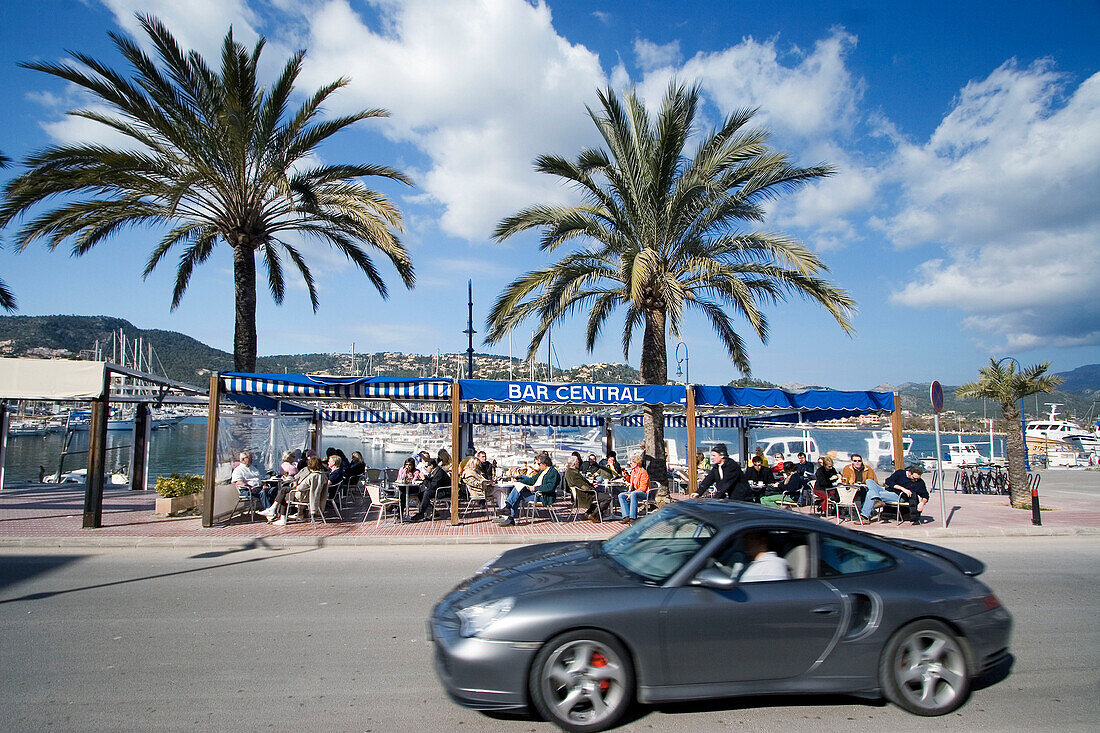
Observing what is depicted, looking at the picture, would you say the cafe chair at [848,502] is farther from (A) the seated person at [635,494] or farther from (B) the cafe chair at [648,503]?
(A) the seated person at [635,494]

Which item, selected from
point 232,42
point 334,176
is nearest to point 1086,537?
point 334,176

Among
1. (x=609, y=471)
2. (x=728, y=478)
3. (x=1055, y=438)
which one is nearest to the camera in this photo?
(x=728, y=478)

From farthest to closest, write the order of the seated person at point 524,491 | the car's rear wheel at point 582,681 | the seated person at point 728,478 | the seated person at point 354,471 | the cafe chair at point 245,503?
the seated person at point 354,471, the cafe chair at point 245,503, the seated person at point 524,491, the seated person at point 728,478, the car's rear wheel at point 582,681

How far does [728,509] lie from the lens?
16.6ft

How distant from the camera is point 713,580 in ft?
13.7

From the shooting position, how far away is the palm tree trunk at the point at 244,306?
15.3 metres

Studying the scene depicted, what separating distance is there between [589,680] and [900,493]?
43.1 feet

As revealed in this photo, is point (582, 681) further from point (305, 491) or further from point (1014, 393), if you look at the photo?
point (1014, 393)

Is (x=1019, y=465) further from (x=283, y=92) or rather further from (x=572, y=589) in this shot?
(x=283, y=92)

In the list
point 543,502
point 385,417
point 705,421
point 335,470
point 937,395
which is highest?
point 937,395

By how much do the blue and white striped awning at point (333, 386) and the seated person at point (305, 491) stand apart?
1556mm

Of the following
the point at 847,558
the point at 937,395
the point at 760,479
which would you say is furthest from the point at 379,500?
the point at 937,395

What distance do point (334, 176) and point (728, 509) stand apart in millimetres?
13829

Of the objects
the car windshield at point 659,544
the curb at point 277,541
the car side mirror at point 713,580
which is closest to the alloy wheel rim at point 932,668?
the car side mirror at point 713,580
